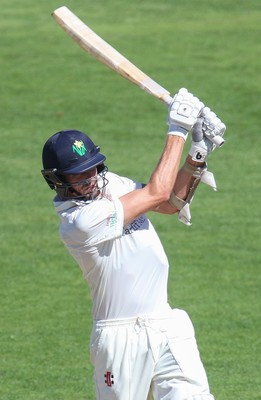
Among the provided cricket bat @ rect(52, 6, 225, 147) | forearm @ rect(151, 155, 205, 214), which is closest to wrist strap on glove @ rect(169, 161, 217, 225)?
forearm @ rect(151, 155, 205, 214)

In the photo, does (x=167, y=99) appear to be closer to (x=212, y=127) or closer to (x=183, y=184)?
(x=212, y=127)

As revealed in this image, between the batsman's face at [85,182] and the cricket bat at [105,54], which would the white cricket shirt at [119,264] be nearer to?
the batsman's face at [85,182]

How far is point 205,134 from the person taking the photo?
6.35m

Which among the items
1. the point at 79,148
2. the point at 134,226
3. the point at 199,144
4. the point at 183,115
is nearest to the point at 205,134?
the point at 199,144

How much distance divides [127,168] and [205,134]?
7.70 metres

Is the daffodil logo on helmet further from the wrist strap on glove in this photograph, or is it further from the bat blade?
the bat blade

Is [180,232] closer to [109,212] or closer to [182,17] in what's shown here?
[109,212]

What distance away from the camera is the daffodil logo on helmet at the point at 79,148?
234 inches

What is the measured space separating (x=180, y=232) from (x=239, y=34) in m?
8.25

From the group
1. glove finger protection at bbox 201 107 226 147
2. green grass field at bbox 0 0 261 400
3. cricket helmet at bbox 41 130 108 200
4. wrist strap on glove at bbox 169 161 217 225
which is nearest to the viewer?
cricket helmet at bbox 41 130 108 200

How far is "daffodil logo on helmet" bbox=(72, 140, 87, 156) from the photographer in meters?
5.93

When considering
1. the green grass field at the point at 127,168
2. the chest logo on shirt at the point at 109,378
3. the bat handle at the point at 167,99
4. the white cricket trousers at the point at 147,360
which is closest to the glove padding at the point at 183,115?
the bat handle at the point at 167,99

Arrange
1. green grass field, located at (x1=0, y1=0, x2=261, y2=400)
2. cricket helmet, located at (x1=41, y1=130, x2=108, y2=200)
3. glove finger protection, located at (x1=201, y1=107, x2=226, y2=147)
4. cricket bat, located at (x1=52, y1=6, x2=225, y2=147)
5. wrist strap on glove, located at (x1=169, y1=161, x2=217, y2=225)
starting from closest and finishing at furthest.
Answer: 1. cricket helmet, located at (x1=41, y1=130, x2=108, y2=200)
2. glove finger protection, located at (x1=201, y1=107, x2=226, y2=147)
3. wrist strap on glove, located at (x1=169, y1=161, x2=217, y2=225)
4. cricket bat, located at (x1=52, y1=6, x2=225, y2=147)
5. green grass field, located at (x1=0, y1=0, x2=261, y2=400)

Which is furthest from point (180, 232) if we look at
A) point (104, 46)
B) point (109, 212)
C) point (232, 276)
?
point (109, 212)
